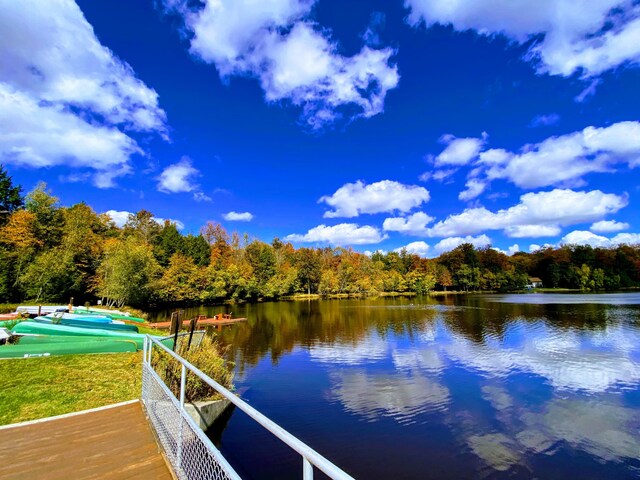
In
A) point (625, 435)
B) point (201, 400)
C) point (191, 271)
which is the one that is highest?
point (191, 271)

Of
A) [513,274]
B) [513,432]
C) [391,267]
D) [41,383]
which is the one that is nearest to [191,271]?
[41,383]

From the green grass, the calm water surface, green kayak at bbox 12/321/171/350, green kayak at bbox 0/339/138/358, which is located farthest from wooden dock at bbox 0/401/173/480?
green kayak at bbox 12/321/171/350

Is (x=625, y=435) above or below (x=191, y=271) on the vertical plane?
below

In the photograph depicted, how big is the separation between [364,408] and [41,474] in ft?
28.1

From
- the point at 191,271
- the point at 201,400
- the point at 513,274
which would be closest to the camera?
the point at 201,400

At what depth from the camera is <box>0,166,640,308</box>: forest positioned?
34.1 metres

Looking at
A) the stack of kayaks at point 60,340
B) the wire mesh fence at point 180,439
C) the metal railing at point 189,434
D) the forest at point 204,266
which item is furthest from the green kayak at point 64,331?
the forest at point 204,266

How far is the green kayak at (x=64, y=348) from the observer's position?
10766 mm

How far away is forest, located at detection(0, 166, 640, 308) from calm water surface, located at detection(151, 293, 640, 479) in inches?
930

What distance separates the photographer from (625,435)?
29.4ft

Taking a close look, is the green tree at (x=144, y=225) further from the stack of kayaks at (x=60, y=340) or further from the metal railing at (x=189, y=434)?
the metal railing at (x=189, y=434)

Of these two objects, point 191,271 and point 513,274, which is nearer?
point 191,271

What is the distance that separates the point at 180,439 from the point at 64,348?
1049cm

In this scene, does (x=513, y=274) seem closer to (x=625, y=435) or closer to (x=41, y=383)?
(x=625, y=435)
